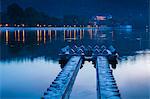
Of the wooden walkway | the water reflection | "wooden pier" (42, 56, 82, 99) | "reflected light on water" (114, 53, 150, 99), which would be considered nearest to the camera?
the wooden walkway

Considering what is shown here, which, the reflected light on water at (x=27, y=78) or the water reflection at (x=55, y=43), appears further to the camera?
the water reflection at (x=55, y=43)

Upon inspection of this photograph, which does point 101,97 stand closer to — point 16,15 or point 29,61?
point 29,61

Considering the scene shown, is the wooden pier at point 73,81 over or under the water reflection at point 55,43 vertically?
under

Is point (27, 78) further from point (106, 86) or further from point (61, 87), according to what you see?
point (106, 86)

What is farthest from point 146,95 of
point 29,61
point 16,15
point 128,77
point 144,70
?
point 16,15

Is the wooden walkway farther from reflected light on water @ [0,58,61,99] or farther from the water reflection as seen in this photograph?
the water reflection

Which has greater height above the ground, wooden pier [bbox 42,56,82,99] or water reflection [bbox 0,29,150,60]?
water reflection [bbox 0,29,150,60]

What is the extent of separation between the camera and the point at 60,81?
15.2 meters

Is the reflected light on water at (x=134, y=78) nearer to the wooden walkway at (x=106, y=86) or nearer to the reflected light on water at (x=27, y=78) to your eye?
the wooden walkway at (x=106, y=86)

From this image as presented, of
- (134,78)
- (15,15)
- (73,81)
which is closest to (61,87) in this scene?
(73,81)

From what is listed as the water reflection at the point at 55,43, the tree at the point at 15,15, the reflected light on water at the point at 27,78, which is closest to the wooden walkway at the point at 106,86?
the reflected light on water at the point at 27,78

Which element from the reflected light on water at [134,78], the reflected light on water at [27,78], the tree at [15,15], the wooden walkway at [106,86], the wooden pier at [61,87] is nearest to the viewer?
the wooden walkway at [106,86]

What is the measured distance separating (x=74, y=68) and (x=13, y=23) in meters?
171

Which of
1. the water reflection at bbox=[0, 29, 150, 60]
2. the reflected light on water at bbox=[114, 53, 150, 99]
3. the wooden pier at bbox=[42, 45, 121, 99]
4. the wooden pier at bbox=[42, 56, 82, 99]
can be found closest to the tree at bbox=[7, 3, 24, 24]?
the water reflection at bbox=[0, 29, 150, 60]
